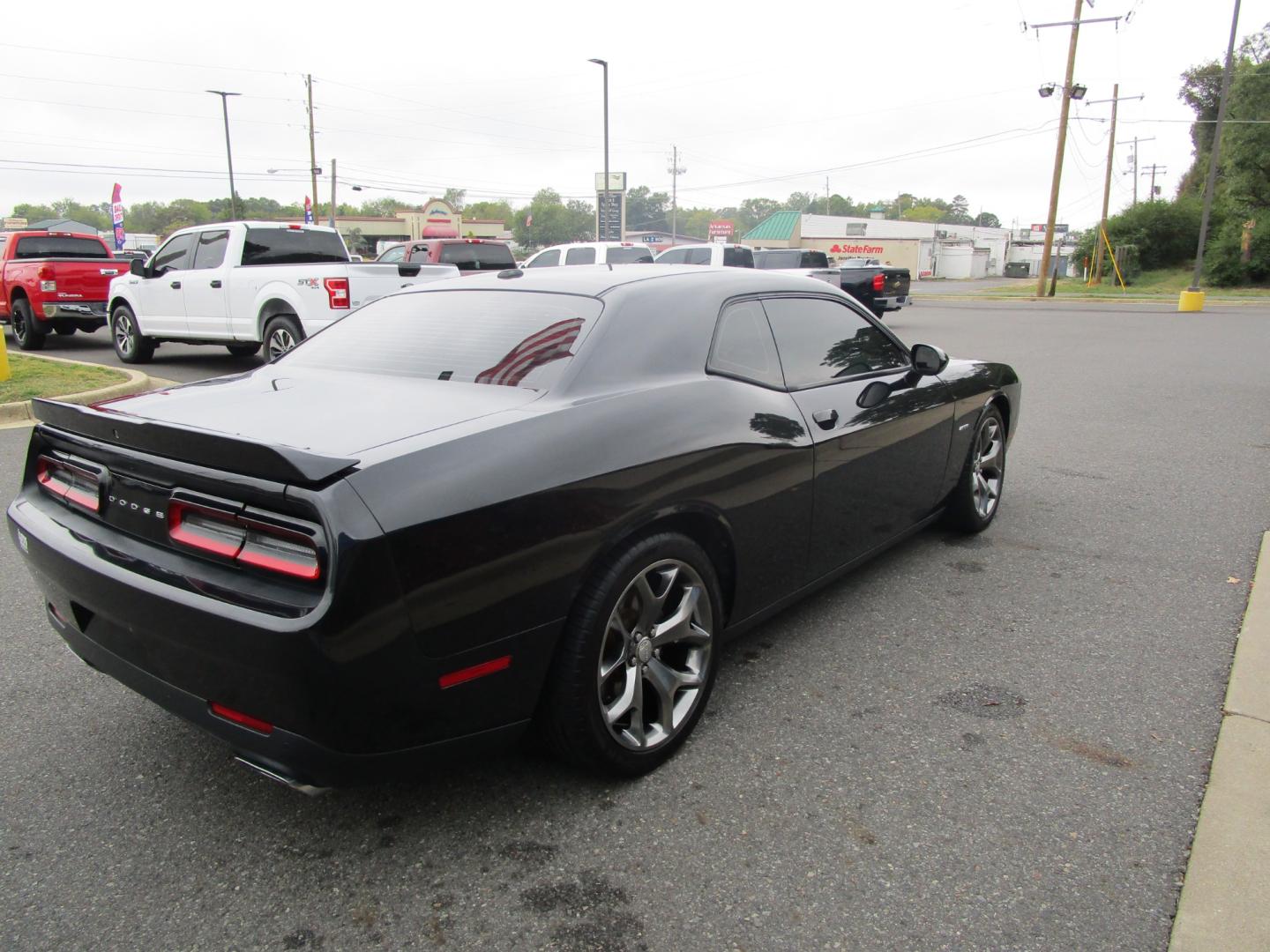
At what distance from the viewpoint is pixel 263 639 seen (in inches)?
81.3

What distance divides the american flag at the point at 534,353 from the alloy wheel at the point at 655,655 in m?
0.75

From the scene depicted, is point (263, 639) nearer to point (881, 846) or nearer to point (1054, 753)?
point (881, 846)

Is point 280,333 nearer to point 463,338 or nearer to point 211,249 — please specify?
point 211,249

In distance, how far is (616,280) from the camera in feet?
10.9

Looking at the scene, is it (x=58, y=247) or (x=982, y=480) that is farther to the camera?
(x=58, y=247)

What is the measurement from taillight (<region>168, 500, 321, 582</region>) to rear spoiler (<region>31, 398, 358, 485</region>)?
122 millimetres

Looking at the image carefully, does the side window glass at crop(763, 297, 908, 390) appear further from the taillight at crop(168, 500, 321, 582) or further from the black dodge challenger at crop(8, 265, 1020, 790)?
the taillight at crop(168, 500, 321, 582)

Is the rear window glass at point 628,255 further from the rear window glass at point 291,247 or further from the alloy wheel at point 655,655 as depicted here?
the alloy wheel at point 655,655

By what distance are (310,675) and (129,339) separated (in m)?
12.0

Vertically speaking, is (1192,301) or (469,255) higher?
(469,255)

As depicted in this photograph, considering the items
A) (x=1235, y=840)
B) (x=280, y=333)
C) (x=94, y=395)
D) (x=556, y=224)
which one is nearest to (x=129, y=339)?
(x=280, y=333)

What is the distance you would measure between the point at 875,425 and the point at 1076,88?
34759 millimetres

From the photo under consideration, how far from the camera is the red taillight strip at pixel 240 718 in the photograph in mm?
2166

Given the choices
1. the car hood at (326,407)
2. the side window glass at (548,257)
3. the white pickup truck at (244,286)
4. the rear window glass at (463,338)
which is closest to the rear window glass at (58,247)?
the white pickup truck at (244,286)
